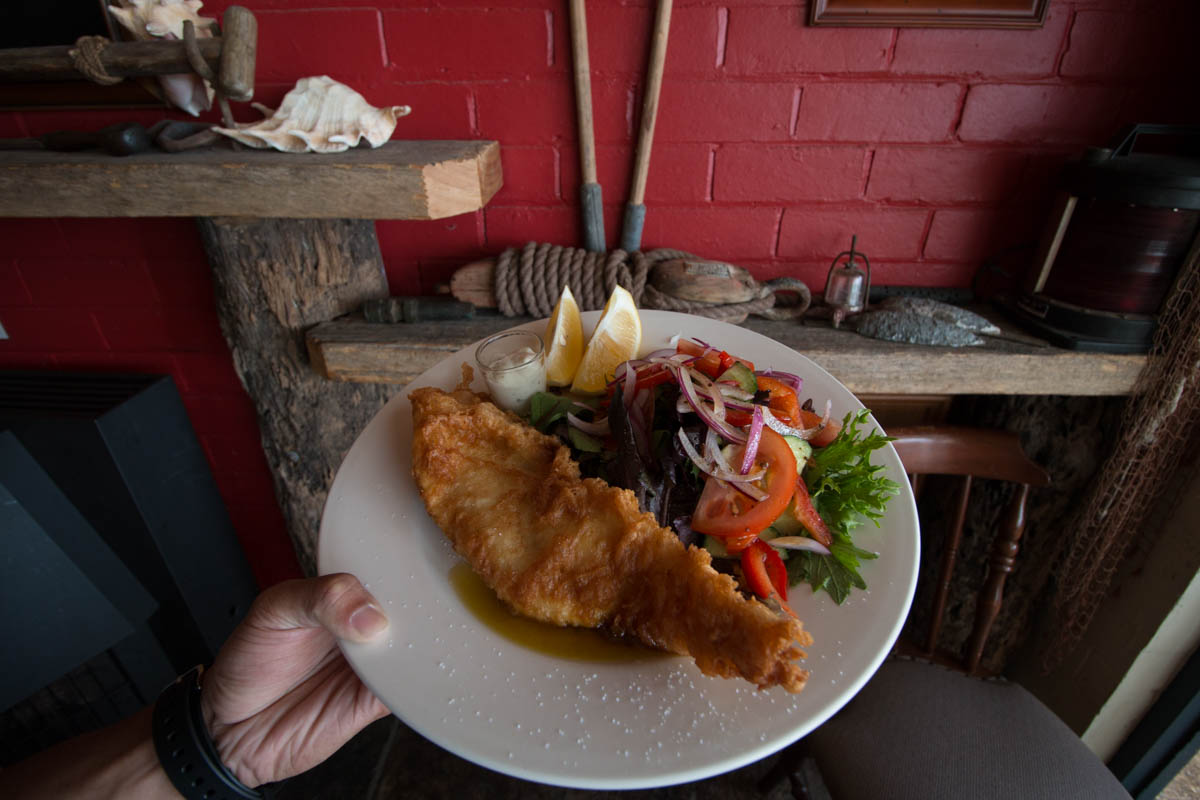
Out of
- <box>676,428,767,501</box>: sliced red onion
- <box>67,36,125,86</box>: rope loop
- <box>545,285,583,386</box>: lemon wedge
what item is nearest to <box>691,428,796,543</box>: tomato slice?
<box>676,428,767,501</box>: sliced red onion

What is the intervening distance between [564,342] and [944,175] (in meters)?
1.61

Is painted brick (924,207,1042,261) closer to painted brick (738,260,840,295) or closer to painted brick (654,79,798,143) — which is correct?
painted brick (738,260,840,295)

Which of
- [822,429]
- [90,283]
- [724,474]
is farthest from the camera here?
[90,283]

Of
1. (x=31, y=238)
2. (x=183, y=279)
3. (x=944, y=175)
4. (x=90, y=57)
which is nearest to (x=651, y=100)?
(x=944, y=175)

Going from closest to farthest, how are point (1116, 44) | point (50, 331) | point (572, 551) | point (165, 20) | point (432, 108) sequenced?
point (572, 551) < point (165, 20) < point (1116, 44) < point (432, 108) < point (50, 331)

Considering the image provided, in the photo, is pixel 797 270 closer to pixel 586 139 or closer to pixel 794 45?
pixel 794 45

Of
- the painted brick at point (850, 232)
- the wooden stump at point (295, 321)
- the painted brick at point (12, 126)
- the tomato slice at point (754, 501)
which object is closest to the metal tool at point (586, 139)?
the painted brick at point (850, 232)

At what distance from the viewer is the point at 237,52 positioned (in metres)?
1.55

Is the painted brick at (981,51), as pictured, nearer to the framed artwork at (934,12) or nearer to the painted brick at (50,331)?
the framed artwork at (934,12)

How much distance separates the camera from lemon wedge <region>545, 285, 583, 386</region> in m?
1.62

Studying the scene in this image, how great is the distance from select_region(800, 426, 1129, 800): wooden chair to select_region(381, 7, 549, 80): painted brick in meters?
1.80

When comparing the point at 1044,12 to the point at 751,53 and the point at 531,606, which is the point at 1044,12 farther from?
the point at 531,606

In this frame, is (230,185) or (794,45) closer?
(230,185)

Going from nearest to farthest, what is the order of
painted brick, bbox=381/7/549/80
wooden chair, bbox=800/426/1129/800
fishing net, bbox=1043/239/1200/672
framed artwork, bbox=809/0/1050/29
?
wooden chair, bbox=800/426/1129/800 → fishing net, bbox=1043/239/1200/672 → framed artwork, bbox=809/0/1050/29 → painted brick, bbox=381/7/549/80
